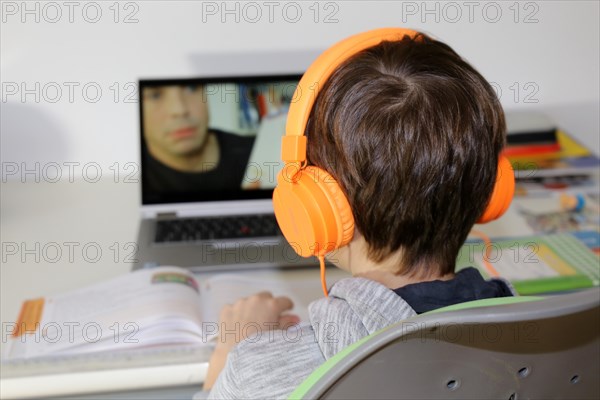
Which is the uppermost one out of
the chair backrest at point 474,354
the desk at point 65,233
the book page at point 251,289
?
the chair backrest at point 474,354

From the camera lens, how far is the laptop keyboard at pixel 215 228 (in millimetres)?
1487

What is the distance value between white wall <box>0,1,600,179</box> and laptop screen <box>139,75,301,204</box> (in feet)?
0.60

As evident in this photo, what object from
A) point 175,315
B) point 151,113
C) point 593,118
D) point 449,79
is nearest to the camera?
point 449,79

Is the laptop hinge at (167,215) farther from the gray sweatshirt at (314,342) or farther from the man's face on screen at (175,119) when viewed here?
the gray sweatshirt at (314,342)

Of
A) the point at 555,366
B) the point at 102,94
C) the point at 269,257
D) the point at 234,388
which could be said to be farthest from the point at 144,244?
the point at 555,366

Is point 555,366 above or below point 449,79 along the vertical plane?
below

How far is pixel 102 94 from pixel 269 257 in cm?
57

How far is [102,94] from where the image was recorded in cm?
171

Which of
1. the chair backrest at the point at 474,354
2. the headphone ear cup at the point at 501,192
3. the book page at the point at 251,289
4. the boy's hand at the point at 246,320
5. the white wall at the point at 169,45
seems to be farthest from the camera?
the white wall at the point at 169,45

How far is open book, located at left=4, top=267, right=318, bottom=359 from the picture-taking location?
1.15m

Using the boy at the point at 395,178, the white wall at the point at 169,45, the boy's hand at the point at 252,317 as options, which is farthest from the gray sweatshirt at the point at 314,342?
the white wall at the point at 169,45

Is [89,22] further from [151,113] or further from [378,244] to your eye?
[378,244]

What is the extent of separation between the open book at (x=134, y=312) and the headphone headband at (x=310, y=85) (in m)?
0.41

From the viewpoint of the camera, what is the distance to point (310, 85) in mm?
861
